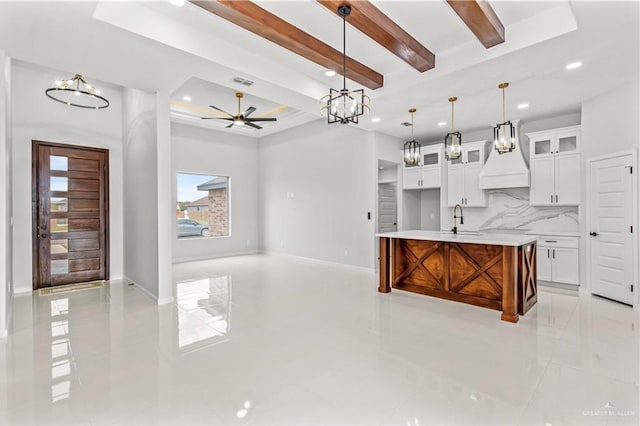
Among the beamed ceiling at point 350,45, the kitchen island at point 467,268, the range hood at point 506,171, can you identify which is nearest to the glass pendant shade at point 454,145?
the beamed ceiling at point 350,45

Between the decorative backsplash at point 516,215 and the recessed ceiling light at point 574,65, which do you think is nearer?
the recessed ceiling light at point 574,65

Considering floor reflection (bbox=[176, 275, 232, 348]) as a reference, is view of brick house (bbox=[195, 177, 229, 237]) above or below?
above

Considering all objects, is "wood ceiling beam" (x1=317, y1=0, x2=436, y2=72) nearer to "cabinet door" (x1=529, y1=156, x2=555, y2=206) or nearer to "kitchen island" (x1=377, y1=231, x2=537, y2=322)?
"kitchen island" (x1=377, y1=231, x2=537, y2=322)

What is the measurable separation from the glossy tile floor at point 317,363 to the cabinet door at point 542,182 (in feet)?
5.56

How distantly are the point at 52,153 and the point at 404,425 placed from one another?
6497 millimetres

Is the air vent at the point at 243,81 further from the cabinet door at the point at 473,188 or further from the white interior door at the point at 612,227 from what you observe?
the white interior door at the point at 612,227

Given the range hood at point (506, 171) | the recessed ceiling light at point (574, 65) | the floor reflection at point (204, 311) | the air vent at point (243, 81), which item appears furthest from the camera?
the range hood at point (506, 171)

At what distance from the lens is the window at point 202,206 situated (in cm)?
793

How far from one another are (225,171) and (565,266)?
25.1ft

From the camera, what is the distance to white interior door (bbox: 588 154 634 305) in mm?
4191

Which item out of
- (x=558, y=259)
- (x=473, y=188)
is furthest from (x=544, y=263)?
(x=473, y=188)

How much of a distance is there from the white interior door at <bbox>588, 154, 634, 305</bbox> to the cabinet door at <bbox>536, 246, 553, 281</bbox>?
0.59m

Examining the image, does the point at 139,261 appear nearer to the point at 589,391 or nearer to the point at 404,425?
the point at 404,425

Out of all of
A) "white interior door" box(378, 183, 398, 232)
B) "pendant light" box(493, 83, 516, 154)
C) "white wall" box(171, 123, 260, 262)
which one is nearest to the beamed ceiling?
"pendant light" box(493, 83, 516, 154)
